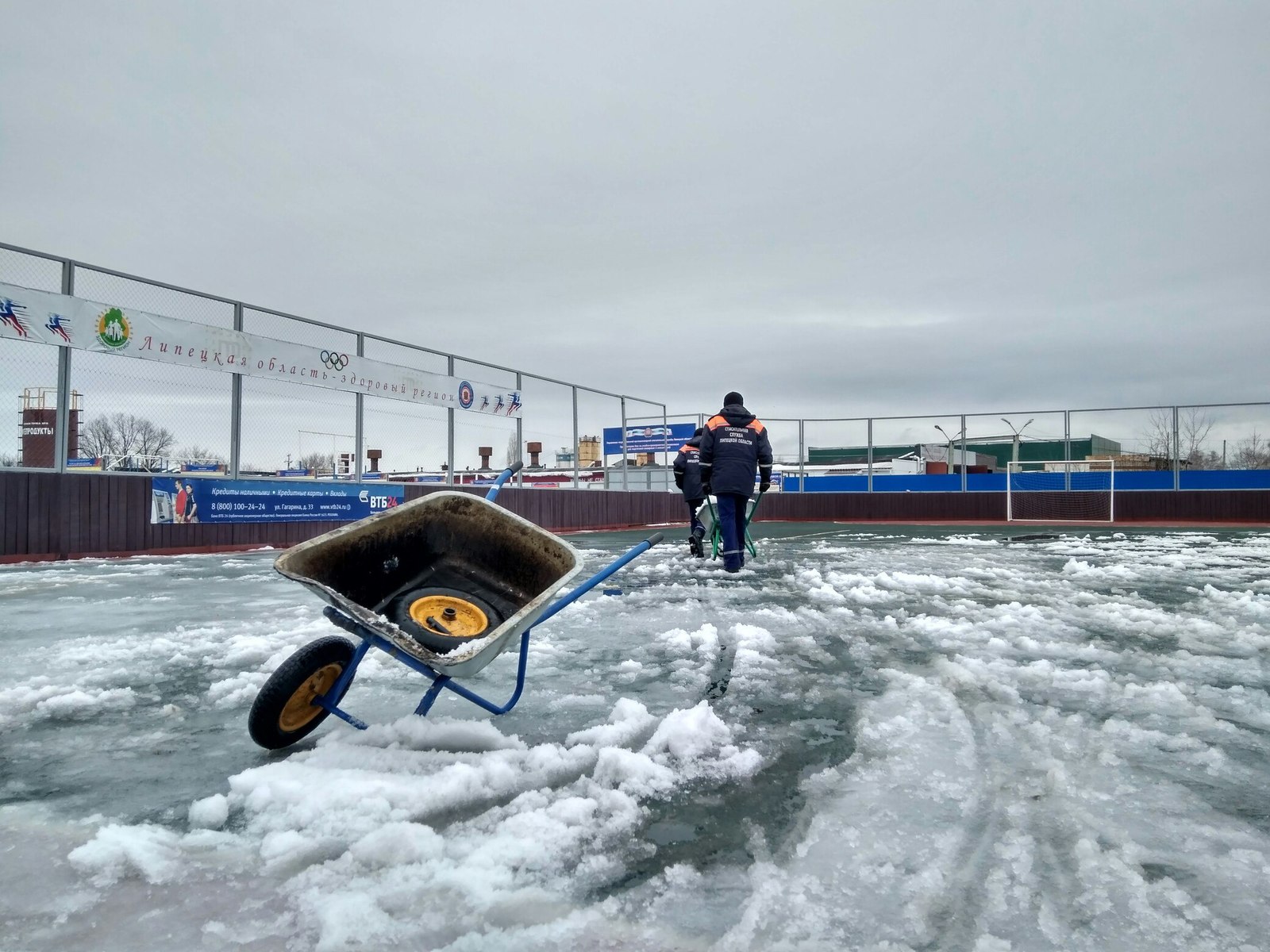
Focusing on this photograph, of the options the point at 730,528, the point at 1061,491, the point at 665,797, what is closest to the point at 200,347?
the point at 730,528

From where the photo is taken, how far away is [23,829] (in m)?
2.08

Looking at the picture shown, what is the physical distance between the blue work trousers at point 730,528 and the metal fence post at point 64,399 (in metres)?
7.31

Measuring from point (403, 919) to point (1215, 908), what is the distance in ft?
5.75

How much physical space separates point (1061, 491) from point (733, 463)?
17.2m

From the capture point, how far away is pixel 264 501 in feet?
36.2

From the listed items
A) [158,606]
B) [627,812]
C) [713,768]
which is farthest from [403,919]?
[158,606]

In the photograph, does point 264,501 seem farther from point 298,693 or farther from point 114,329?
point 298,693

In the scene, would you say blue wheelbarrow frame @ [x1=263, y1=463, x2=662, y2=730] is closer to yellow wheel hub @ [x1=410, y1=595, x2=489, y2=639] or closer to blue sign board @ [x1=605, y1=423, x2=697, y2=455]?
yellow wheel hub @ [x1=410, y1=595, x2=489, y2=639]

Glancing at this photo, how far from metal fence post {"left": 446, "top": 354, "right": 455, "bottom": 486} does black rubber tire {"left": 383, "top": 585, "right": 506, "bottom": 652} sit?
1098 centimetres

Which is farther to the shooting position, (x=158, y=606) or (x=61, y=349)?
(x=61, y=349)

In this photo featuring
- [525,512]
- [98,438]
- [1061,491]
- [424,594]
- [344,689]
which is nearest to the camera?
[344,689]

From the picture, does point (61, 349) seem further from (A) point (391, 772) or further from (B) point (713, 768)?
(B) point (713, 768)

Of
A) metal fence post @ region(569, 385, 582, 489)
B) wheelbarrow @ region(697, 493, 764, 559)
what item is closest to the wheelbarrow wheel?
wheelbarrow @ region(697, 493, 764, 559)

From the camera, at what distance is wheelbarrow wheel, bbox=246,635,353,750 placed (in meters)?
2.52
